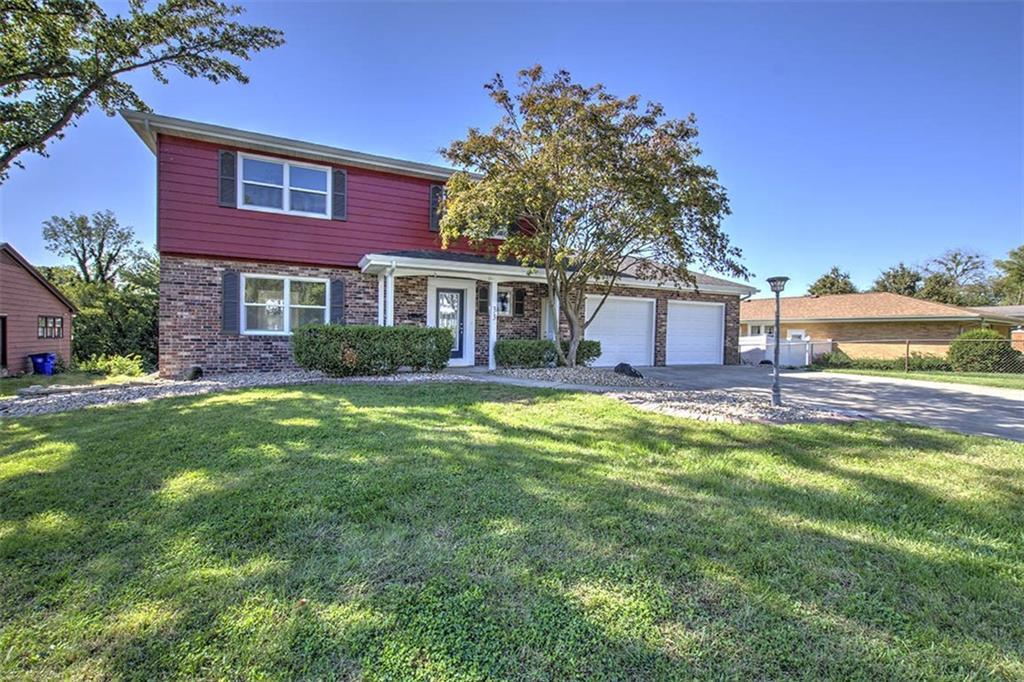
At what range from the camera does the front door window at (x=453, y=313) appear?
1231cm

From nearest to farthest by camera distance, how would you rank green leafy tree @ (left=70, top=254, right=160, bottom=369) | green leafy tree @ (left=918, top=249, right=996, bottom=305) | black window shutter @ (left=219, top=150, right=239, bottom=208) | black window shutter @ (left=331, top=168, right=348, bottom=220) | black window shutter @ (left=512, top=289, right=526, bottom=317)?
black window shutter @ (left=219, top=150, right=239, bottom=208) → black window shutter @ (left=331, top=168, right=348, bottom=220) → black window shutter @ (left=512, top=289, right=526, bottom=317) → green leafy tree @ (left=70, top=254, right=160, bottom=369) → green leafy tree @ (left=918, top=249, right=996, bottom=305)

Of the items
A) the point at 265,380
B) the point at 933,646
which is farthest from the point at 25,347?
the point at 933,646

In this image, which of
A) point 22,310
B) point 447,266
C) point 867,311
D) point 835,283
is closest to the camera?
point 447,266

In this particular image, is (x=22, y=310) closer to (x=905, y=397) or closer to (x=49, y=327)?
(x=49, y=327)

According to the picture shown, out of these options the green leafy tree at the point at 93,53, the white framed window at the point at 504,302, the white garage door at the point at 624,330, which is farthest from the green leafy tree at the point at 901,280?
the green leafy tree at the point at 93,53

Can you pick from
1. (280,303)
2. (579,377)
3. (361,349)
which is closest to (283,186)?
(280,303)

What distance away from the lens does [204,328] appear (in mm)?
10414

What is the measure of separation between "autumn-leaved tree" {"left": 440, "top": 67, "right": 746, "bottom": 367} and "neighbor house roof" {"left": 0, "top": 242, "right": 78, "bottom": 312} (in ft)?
53.4

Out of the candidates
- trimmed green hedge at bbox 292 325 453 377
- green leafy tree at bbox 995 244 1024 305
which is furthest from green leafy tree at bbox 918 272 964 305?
trimmed green hedge at bbox 292 325 453 377

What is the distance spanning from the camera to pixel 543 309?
13.4m

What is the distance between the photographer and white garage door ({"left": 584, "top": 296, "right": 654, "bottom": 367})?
46.3 feet

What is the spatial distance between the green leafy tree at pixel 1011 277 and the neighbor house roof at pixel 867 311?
874 inches

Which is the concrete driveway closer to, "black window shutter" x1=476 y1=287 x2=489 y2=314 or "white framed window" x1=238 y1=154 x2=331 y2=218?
"black window shutter" x1=476 y1=287 x2=489 y2=314

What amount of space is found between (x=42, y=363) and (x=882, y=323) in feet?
107
